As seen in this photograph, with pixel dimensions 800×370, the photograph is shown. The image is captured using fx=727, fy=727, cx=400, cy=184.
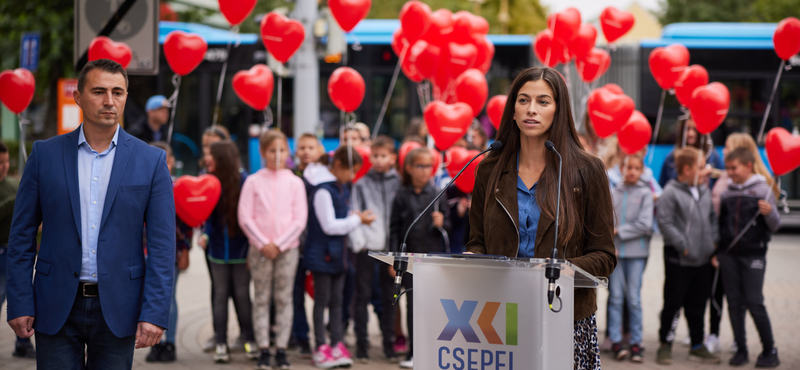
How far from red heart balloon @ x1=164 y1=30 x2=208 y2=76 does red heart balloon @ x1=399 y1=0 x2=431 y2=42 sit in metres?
2.19

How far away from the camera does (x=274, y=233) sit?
19.8ft

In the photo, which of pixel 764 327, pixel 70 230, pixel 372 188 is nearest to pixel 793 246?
pixel 764 327

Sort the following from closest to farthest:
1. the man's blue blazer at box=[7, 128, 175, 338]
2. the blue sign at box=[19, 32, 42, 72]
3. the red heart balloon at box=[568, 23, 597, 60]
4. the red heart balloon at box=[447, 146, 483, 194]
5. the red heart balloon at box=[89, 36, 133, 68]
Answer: the man's blue blazer at box=[7, 128, 175, 338] → the red heart balloon at box=[89, 36, 133, 68] → the red heart balloon at box=[447, 146, 483, 194] → the red heart balloon at box=[568, 23, 597, 60] → the blue sign at box=[19, 32, 42, 72]

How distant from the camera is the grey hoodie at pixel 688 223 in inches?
254

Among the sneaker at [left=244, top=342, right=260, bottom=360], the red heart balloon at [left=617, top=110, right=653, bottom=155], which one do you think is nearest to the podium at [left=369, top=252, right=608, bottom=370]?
the sneaker at [left=244, top=342, right=260, bottom=360]

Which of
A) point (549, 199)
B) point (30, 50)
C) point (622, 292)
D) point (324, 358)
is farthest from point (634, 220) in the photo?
point (30, 50)

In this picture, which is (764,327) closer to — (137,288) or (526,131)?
(526,131)

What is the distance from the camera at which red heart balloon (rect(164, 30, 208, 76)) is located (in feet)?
20.9

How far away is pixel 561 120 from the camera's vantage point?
2.92 meters

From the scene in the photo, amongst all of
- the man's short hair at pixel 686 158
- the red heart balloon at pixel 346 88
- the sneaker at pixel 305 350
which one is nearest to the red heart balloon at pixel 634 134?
the man's short hair at pixel 686 158

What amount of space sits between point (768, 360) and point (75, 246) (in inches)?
217

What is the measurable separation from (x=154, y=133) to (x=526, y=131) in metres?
7.10

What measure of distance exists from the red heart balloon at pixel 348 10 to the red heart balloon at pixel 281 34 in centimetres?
45

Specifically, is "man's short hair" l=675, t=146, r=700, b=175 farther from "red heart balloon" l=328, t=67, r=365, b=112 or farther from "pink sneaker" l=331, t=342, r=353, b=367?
"pink sneaker" l=331, t=342, r=353, b=367
